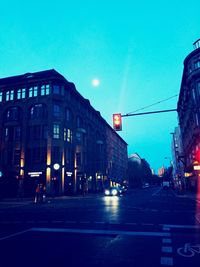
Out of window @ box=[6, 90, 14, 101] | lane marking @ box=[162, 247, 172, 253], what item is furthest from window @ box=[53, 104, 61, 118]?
lane marking @ box=[162, 247, 172, 253]

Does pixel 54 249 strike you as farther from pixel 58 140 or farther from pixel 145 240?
pixel 58 140

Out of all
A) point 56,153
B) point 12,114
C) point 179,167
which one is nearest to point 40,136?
point 56,153

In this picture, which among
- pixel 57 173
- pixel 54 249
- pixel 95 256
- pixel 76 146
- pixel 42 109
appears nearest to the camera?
pixel 95 256

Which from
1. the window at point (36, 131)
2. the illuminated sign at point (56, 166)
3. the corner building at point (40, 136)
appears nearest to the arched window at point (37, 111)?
the corner building at point (40, 136)

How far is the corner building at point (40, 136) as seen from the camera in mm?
42219

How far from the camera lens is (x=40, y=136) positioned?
144 ft

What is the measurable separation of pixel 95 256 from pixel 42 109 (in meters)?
42.0

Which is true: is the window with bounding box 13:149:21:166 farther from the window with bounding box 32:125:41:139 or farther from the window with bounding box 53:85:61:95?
the window with bounding box 53:85:61:95

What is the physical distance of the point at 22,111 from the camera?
4612 centimetres

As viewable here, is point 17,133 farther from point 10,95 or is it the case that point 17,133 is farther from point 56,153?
point 56,153

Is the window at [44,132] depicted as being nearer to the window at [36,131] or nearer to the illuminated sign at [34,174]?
the window at [36,131]

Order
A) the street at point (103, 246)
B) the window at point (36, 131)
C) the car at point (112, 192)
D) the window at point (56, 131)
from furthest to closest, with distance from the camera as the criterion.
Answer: the window at point (36, 131), the window at point (56, 131), the car at point (112, 192), the street at point (103, 246)

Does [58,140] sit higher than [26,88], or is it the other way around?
[26,88]

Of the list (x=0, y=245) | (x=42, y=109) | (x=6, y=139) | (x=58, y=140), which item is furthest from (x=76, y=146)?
(x=0, y=245)
